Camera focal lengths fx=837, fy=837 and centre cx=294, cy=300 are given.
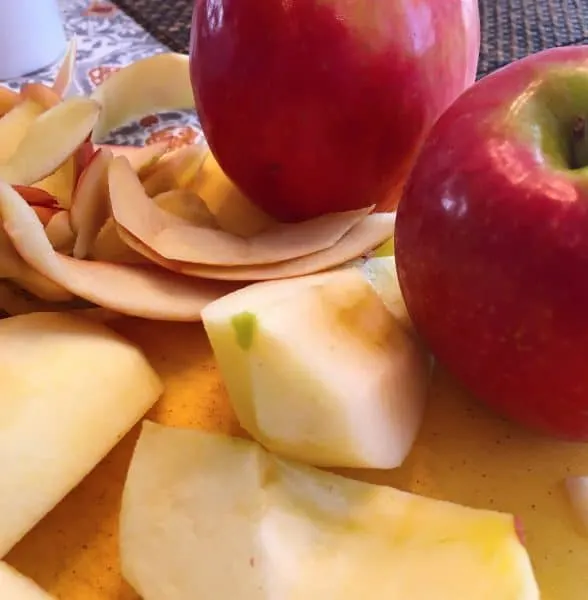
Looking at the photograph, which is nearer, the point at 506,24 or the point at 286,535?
the point at 286,535

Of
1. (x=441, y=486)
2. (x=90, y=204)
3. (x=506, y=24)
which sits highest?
(x=90, y=204)

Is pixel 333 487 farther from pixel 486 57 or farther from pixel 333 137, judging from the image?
pixel 486 57

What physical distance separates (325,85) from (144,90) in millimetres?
270

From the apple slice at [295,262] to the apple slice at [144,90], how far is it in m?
0.24

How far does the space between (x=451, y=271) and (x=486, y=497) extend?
0.12m

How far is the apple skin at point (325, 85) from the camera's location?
1.61 feet

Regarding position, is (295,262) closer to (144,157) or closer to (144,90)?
(144,157)

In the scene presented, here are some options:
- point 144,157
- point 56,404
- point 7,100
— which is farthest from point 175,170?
point 56,404

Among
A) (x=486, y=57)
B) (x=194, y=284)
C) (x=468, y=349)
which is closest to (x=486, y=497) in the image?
(x=468, y=349)

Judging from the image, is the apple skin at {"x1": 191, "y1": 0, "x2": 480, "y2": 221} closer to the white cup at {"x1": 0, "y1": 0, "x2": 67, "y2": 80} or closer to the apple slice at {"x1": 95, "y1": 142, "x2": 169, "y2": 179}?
the apple slice at {"x1": 95, "y1": 142, "x2": 169, "y2": 179}

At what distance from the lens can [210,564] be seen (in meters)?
0.38

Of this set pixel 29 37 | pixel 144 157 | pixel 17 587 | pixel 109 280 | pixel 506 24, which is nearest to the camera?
pixel 17 587

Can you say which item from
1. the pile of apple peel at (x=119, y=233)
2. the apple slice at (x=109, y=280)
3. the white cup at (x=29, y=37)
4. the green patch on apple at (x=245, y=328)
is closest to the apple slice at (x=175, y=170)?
the pile of apple peel at (x=119, y=233)

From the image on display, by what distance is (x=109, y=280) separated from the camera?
1.62 ft
